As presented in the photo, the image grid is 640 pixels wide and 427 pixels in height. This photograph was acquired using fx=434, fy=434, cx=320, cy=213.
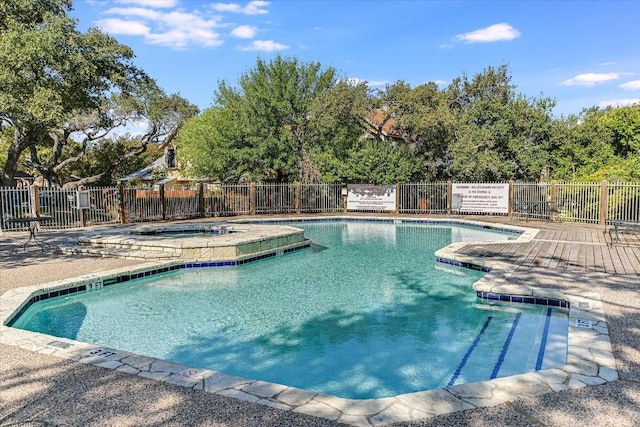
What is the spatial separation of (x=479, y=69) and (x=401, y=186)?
9.35 meters

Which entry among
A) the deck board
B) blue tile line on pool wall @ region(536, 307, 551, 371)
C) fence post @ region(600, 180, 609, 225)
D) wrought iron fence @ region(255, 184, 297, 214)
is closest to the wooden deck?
the deck board

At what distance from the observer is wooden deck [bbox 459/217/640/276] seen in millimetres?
8297

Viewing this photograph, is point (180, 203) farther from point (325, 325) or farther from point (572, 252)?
point (572, 252)

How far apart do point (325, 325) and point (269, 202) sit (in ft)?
51.4

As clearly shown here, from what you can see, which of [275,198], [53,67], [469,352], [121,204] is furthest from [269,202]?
[469,352]

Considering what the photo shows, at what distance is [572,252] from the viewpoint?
32.3 feet

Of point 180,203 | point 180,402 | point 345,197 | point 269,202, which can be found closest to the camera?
point 180,402

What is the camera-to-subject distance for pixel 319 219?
2003 centimetres

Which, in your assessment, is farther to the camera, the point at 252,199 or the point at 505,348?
the point at 252,199

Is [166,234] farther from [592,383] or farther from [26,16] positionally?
[592,383]

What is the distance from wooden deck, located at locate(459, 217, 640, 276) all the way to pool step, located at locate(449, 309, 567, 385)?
2.68 m

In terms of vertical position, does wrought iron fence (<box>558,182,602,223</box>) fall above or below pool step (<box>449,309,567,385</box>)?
above

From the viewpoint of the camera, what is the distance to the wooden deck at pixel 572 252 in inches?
327

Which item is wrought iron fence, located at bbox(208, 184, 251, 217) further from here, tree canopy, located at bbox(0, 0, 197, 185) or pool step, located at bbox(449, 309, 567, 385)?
pool step, located at bbox(449, 309, 567, 385)
